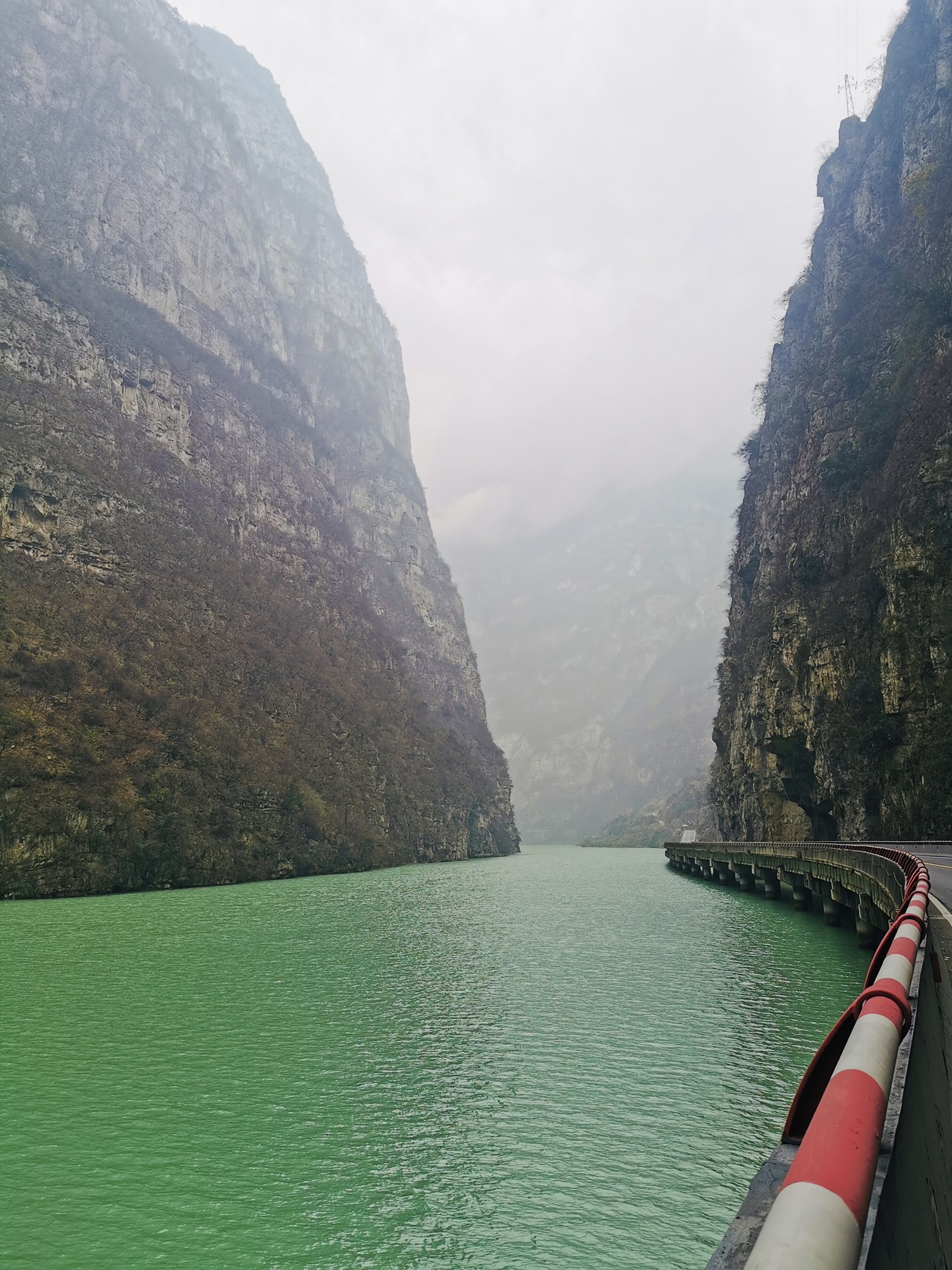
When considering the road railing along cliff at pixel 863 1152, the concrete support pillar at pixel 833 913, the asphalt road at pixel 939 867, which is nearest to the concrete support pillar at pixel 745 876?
the asphalt road at pixel 939 867

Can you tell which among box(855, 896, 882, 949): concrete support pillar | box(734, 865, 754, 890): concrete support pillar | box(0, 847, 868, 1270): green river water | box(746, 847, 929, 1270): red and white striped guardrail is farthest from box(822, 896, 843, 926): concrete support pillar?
box(746, 847, 929, 1270): red and white striped guardrail

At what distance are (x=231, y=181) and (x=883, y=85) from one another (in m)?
98.7

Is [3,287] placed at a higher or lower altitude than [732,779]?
higher

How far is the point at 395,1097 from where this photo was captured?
10.9 metres

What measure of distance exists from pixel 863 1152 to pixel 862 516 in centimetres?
4530

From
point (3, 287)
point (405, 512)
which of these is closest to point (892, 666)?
point (3, 287)

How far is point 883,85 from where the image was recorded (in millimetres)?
55562

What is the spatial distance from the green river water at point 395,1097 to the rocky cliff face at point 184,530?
29.7m

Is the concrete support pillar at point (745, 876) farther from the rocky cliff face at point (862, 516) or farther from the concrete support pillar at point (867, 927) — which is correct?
the concrete support pillar at point (867, 927)

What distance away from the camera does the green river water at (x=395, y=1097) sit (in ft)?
24.6

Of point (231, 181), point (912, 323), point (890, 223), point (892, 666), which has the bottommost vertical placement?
point (892, 666)

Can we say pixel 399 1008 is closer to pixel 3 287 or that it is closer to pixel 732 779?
pixel 732 779

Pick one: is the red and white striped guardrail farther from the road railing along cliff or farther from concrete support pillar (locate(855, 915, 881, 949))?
concrete support pillar (locate(855, 915, 881, 949))

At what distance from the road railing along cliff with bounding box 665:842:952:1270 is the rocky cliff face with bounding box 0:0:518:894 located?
4647cm
